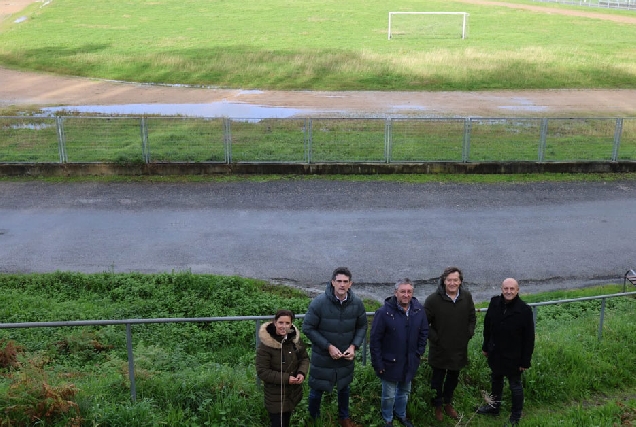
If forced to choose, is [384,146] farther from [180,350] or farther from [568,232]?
[180,350]

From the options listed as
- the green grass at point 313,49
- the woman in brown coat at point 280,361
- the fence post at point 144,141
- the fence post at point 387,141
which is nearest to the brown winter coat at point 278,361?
the woman in brown coat at point 280,361

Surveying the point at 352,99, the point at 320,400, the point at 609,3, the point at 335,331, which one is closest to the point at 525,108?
the point at 352,99

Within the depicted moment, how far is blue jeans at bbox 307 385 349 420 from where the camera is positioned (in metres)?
6.69

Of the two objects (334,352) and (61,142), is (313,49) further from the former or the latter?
(334,352)

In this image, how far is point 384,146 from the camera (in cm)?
1869

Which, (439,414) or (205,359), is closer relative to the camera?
(439,414)

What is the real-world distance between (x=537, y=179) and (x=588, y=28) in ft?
150

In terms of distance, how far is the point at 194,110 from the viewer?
91.0 feet

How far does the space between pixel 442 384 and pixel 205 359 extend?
3.37 m

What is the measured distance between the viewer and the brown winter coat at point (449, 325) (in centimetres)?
677

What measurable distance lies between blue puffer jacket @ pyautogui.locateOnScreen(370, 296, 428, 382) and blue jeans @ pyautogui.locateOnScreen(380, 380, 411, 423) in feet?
0.47

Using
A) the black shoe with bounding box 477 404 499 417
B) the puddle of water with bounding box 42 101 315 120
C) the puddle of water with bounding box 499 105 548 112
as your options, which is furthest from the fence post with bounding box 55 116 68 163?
the puddle of water with bounding box 499 105 548 112

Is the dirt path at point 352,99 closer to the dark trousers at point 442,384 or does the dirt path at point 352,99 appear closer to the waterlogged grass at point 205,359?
the waterlogged grass at point 205,359

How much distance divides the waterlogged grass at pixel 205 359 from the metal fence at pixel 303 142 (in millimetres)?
7204
